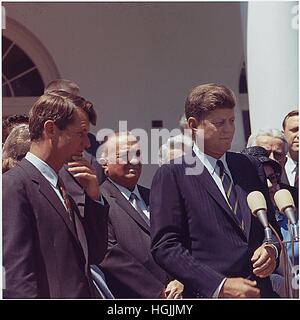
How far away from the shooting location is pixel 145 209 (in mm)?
4879

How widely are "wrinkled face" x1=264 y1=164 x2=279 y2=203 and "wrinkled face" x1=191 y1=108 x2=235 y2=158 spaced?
24cm

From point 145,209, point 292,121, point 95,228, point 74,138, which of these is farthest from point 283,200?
point 74,138

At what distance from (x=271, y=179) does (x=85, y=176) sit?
0.93 meters

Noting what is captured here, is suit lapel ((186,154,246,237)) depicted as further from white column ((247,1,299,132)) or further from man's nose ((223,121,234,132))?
white column ((247,1,299,132))

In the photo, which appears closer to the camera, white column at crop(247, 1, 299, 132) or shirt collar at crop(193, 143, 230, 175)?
shirt collar at crop(193, 143, 230, 175)

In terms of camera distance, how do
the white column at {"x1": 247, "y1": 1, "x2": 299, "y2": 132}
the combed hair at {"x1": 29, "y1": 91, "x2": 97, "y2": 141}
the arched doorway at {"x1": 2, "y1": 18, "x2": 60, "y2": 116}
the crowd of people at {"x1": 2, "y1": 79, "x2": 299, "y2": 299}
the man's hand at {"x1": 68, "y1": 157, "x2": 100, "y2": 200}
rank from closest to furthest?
the crowd of people at {"x1": 2, "y1": 79, "x2": 299, "y2": 299}, the combed hair at {"x1": 29, "y1": 91, "x2": 97, "y2": 141}, the man's hand at {"x1": 68, "y1": 157, "x2": 100, "y2": 200}, the white column at {"x1": 247, "y1": 1, "x2": 299, "y2": 132}, the arched doorway at {"x1": 2, "y1": 18, "x2": 60, "y2": 116}

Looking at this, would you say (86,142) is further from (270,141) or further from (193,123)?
(270,141)

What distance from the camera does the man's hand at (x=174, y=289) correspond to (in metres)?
4.75

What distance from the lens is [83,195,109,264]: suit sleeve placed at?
4660mm

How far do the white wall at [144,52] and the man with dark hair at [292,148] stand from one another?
26 centimetres

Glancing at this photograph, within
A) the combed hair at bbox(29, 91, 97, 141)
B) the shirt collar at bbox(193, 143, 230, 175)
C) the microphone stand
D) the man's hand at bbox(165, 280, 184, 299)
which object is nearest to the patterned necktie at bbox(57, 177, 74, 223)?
the combed hair at bbox(29, 91, 97, 141)

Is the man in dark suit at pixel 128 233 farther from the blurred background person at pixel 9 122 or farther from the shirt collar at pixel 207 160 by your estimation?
the blurred background person at pixel 9 122

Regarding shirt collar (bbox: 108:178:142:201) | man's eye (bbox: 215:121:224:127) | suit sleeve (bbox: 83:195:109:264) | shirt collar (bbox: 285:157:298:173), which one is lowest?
suit sleeve (bbox: 83:195:109:264)
